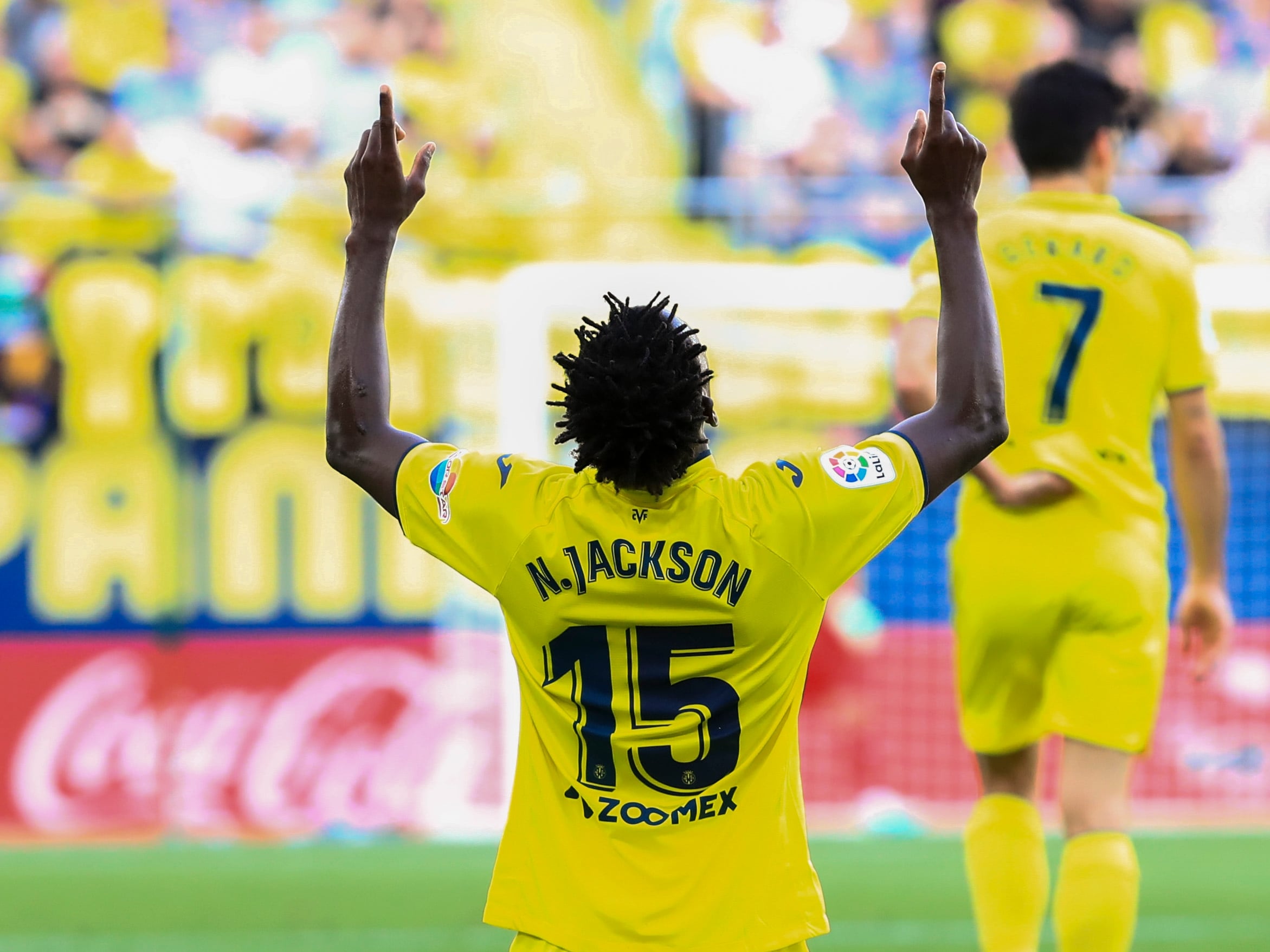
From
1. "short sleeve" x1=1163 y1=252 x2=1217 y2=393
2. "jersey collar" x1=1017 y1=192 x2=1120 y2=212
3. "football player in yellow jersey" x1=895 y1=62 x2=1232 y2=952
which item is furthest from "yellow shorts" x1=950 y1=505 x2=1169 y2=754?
"jersey collar" x1=1017 y1=192 x2=1120 y2=212

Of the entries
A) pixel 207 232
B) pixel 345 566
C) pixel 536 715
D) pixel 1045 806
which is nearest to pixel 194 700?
pixel 345 566

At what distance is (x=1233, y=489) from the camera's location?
841cm

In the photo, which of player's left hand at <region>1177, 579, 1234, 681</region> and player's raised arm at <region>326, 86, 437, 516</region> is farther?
player's left hand at <region>1177, 579, 1234, 681</region>

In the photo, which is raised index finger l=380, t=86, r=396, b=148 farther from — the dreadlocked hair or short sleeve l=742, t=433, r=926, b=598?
short sleeve l=742, t=433, r=926, b=598

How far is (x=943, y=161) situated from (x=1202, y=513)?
1746mm

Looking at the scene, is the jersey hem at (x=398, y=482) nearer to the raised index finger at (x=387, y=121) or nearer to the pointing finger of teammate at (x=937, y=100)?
the raised index finger at (x=387, y=121)

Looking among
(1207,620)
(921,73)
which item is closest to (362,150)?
(1207,620)

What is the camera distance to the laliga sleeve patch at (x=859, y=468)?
2.26m

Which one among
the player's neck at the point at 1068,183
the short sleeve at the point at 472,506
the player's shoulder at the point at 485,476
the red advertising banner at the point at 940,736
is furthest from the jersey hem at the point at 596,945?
the red advertising banner at the point at 940,736

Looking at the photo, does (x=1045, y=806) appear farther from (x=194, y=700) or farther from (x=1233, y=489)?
(x=194, y=700)

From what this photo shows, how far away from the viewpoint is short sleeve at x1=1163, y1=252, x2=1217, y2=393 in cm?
368

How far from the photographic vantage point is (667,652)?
7.44 feet

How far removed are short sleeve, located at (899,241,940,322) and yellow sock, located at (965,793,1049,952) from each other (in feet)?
3.64

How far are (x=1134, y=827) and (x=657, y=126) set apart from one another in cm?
513
